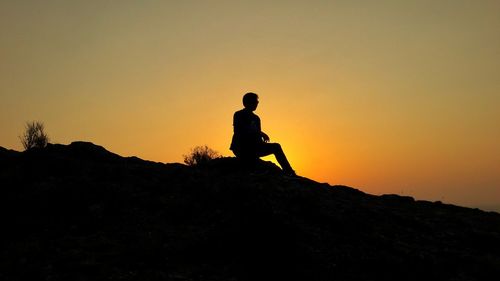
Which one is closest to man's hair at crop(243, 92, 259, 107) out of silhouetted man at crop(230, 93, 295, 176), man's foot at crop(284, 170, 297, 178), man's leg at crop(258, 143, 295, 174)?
silhouetted man at crop(230, 93, 295, 176)

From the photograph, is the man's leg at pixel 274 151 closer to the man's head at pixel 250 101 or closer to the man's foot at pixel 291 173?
the man's foot at pixel 291 173

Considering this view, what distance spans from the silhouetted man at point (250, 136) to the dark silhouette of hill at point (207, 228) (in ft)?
1.87

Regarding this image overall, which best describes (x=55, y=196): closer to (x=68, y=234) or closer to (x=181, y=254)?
(x=68, y=234)

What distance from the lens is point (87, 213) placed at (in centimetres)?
933

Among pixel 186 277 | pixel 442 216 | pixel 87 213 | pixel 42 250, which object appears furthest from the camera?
pixel 442 216

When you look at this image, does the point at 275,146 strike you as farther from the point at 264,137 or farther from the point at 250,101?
the point at 250,101

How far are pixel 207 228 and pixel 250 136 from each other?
377cm

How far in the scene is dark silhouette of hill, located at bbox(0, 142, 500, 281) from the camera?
771 centimetres

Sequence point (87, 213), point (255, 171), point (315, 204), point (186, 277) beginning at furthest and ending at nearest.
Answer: point (255, 171), point (315, 204), point (87, 213), point (186, 277)

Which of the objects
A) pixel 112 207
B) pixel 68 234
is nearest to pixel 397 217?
pixel 112 207

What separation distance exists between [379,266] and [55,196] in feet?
19.5

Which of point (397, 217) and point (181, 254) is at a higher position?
point (397, 217)

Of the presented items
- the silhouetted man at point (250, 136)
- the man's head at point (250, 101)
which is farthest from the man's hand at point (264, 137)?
the man's head at point (250, 101)

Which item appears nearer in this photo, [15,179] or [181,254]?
[181,254]
